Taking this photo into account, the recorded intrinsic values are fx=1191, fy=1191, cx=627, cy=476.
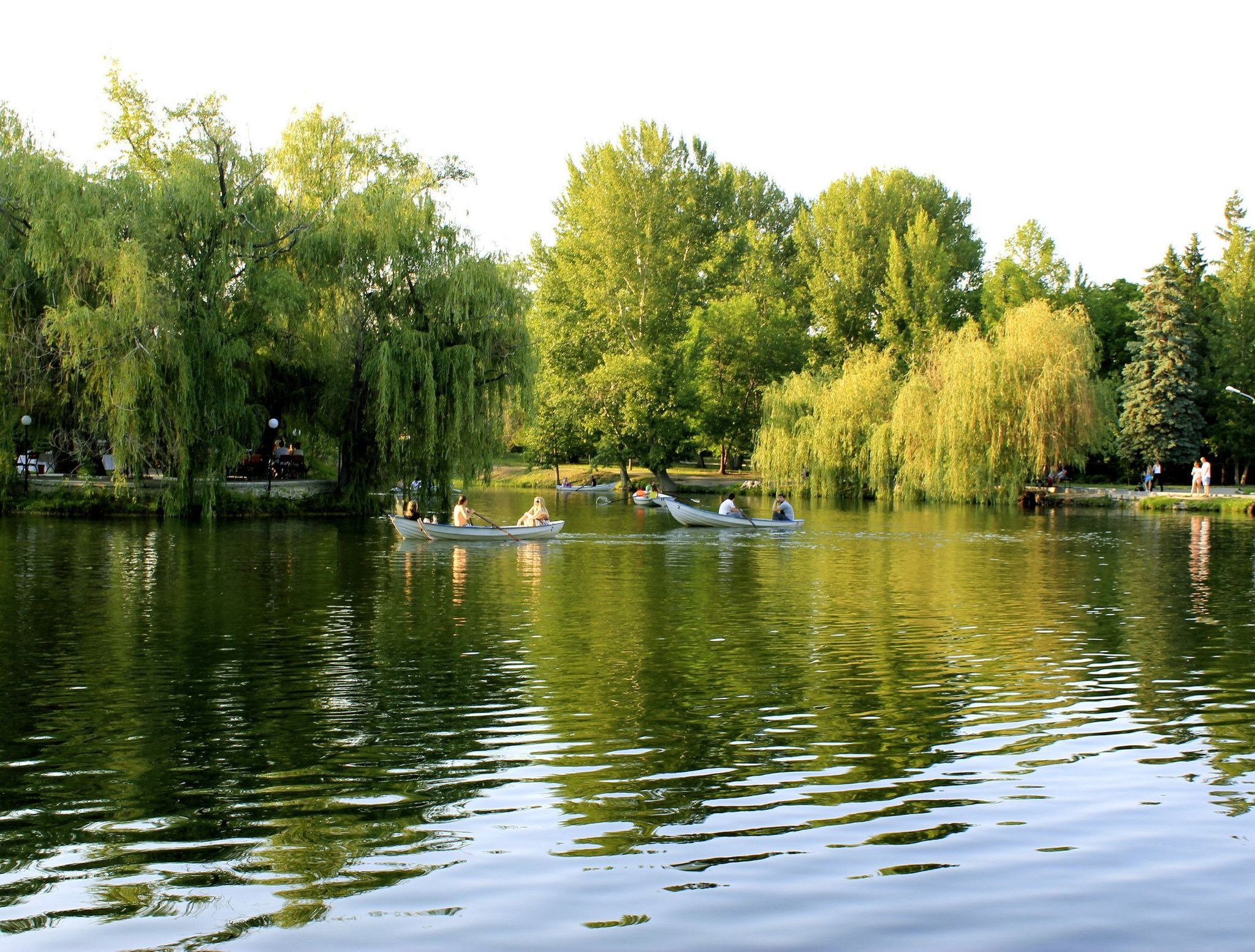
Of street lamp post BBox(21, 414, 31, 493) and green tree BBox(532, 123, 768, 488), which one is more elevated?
green tree BBox(532, 123, 768, 488)

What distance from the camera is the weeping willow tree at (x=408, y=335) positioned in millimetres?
34281

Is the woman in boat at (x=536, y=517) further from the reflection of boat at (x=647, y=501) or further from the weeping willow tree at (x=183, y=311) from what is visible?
the reflection of boat at (x=647, y=501)

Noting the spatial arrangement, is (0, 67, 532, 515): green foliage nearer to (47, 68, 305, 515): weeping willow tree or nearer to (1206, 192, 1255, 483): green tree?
(47, 68, 305, 515): weeping willow tree

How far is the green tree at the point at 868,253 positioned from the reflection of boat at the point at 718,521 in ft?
120

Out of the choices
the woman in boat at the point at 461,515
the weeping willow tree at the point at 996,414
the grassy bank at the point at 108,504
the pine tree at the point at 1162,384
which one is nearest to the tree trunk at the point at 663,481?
the weeping willow tree at the point at 996,414

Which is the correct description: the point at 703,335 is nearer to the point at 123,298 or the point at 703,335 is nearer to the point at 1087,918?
the point at 123,298

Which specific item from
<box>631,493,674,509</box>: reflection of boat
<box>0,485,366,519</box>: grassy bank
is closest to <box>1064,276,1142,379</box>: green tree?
<box>631,493,674,509</box>: reflection of boat

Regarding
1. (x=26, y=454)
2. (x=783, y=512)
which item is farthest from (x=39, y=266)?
(x=783, y=512)

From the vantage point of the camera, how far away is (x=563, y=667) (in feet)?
41.0

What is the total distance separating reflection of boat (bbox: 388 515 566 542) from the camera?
29219mm

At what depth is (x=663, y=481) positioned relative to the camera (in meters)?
68.2

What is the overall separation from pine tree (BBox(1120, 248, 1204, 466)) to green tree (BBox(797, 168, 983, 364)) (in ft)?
47.4

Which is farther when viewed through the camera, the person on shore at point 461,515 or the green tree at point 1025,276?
the green tree at point 1025,276

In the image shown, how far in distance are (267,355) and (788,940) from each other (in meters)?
33.2
